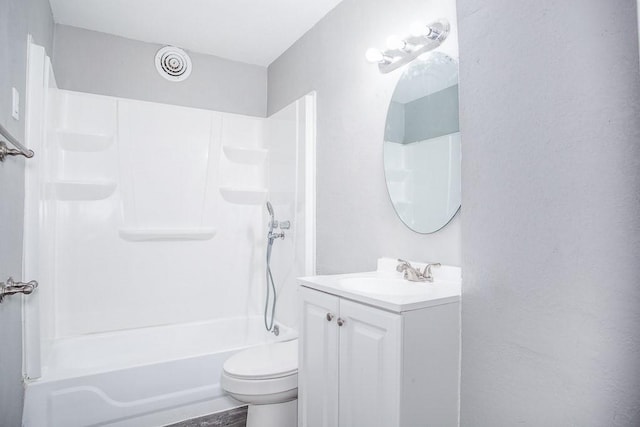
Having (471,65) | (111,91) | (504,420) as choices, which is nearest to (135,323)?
(111,91)

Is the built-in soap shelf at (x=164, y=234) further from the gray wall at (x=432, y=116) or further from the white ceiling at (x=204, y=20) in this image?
the gray wall at (x=432, y=116)

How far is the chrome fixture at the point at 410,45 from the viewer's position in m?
1.58

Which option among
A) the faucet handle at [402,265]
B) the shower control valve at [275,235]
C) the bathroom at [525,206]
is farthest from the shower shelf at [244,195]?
the faucet handle at [402,265]

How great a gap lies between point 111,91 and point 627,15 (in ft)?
9.70

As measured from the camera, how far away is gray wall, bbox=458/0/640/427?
81cm

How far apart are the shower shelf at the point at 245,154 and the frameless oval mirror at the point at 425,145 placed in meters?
1.49

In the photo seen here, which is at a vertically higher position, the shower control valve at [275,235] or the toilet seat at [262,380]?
the shower control valve at [275,235]

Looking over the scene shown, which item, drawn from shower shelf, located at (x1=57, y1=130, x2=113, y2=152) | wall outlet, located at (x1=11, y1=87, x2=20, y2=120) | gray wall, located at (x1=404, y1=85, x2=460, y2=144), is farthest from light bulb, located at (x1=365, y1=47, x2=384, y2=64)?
shower shelf, located at (x1=57, y1=130, x2=113, y2=152)

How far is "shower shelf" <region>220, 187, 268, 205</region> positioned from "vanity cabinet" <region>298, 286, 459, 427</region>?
1815 mm

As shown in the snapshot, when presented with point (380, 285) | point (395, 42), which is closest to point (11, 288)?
point (380, 285)

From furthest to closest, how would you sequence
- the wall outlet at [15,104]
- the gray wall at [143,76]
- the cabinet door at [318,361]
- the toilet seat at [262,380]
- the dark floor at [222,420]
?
the gray wall at [143,76]
the dark floor at [222,420]
the toilet seat at [262,380]
the wall outlet at [15,104]
the cabinet door at [318,361]

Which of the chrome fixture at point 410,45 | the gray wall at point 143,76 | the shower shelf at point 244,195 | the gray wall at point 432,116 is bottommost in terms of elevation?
the shower shelf at point 244,195

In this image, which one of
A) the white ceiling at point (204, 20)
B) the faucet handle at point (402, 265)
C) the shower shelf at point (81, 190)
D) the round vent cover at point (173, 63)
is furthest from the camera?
the round vent cover at point (173, 63)

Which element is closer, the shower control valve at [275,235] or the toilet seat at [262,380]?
the toilet seat at [262,380]
